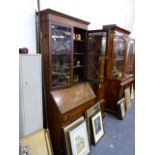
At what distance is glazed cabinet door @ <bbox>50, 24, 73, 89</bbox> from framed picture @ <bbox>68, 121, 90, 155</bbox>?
72 cm

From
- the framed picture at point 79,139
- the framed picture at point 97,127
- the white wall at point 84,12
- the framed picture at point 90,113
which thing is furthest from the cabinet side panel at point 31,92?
the framed picture at point 97,127

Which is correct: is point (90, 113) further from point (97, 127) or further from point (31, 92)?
point (31, 92)

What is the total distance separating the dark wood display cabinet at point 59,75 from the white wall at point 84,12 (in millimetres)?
162

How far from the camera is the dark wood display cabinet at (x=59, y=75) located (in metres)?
2.35

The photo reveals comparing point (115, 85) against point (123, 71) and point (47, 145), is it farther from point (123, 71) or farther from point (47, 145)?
point (47, 145)

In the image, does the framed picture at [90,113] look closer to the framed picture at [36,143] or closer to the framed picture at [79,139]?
the framed picture at [79,139]

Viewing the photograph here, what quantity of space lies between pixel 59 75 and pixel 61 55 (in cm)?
33

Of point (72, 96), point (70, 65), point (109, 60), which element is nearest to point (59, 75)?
point (70, 65)

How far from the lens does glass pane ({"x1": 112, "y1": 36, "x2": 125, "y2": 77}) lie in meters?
4.06

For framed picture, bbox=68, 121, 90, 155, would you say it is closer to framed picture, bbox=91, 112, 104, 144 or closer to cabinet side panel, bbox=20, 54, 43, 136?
framed picture, bbox=91, 112, 104, 144

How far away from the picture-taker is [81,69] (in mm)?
3379

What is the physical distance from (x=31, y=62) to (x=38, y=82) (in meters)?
0.28

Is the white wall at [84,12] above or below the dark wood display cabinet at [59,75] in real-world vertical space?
above

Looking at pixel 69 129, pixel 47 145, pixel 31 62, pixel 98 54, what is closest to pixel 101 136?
pixel 69 129
